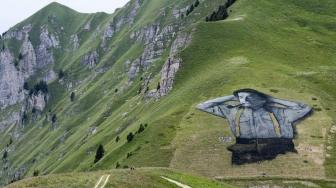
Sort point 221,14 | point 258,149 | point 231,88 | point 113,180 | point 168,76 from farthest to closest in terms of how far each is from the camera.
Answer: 1. point 221,14
2. point 168,76
3. point 231,88
4. point 258,149
5. point 113,180

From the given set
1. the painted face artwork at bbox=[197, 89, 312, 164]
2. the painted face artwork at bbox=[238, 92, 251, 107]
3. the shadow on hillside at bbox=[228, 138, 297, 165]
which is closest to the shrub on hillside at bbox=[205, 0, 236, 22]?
the painted face artwork at bbox=[197, 89, 312, 164]

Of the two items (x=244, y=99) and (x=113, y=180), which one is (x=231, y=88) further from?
(x=113, y=180)

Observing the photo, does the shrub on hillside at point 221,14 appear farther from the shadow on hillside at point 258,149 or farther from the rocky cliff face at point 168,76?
the shadow on hillside at point 258,149

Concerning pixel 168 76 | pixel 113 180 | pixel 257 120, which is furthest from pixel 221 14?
pixel 113 180

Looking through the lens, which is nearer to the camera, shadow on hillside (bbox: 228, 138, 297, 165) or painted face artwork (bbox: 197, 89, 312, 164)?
shadow on hillside (bbox: 228, 138, 297, 165)

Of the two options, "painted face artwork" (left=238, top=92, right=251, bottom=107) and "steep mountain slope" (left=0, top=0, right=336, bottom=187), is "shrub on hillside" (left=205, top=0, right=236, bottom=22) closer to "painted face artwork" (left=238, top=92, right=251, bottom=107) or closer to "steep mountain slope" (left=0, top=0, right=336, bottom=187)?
"steep mountain slope" (left=0, top=0, right=336, bottom=187)

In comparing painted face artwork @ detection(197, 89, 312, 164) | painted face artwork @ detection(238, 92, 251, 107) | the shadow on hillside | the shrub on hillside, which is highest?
the shrub on hillside

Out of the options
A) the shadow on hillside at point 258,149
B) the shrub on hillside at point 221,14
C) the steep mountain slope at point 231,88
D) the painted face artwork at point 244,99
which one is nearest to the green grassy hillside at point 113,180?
the shadow on hillside at point 258,149

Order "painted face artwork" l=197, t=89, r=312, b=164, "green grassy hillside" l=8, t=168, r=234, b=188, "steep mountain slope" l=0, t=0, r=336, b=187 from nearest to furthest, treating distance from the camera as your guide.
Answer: "green grassy hillside" l=8, t=168, r=234, b=188
"steep mountain slope" l=0, t=0, r=336, b=187
"painted face artwork" l=197, t=89, r=312, b=164

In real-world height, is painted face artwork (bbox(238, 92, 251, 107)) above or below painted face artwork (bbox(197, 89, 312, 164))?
above
